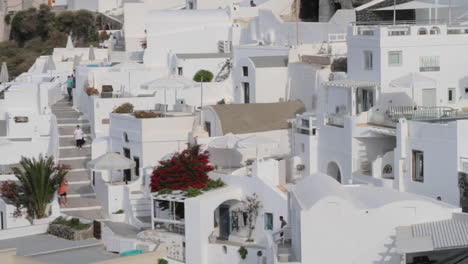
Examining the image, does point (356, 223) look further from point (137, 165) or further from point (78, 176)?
point (78, 176)

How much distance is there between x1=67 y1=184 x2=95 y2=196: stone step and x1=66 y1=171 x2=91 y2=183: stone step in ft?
1.06

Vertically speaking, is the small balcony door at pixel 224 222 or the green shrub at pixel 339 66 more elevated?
the green shrub at pixel 339 66

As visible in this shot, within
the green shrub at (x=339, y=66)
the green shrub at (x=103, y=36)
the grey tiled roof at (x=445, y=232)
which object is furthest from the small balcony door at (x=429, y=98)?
the green shrub at (x=103, y=36)

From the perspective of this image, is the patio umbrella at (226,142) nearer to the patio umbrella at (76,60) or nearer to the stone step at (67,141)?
the stone step at (67,141)

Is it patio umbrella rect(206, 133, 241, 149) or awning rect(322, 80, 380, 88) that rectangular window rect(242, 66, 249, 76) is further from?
patio umbrella rect(206, 133, 241, 149)

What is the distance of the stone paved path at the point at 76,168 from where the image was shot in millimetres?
41875

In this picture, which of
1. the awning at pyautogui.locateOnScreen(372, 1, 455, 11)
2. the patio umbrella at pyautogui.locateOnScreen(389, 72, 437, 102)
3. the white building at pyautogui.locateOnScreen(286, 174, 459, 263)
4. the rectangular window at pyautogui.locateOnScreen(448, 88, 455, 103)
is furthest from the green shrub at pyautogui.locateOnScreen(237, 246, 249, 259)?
the awning at pyautogui.locateOnScreen(372, 1, 455, 11)

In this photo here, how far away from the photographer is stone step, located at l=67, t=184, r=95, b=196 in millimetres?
43281

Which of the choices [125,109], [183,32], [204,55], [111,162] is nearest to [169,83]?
[125,109]

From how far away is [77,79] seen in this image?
5309 cm

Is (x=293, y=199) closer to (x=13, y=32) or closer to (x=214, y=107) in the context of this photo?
(x=214, y=107)

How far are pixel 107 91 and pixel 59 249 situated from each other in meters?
12.6

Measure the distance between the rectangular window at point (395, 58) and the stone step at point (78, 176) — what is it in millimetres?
11375

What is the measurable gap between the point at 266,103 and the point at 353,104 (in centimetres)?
538
